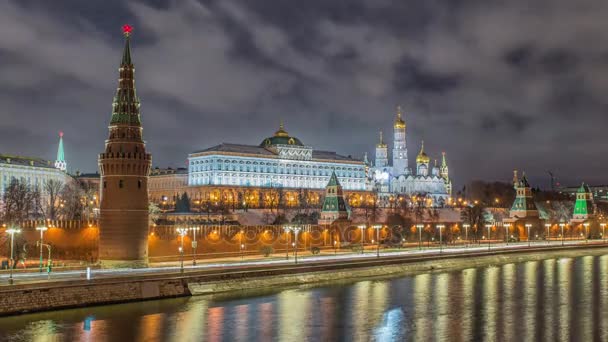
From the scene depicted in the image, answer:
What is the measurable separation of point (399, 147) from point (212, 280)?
467 feet

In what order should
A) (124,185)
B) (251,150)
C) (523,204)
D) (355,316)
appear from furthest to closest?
(251,150), (523,204), (124,185), (355,316)

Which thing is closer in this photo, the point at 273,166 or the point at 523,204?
the point at 523,204

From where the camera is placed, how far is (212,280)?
4472 cm

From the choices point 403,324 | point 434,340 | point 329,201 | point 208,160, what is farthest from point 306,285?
point 208,160

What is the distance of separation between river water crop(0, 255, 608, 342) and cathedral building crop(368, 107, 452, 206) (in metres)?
121

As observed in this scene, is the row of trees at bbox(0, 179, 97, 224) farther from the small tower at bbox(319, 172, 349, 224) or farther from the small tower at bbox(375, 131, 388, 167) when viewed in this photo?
the small tower at bbox(375, 131, 388, 167)

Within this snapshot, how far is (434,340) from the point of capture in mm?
32688

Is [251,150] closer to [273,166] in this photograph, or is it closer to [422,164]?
[273,166]

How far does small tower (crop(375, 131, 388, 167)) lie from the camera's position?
18900 cm

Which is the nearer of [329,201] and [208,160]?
[329,201]

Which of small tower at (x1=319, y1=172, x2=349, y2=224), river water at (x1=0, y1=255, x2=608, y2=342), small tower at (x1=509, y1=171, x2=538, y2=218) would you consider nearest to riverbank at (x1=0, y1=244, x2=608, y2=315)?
river water at (x1=0, y1=255, x2=608, y2=342)

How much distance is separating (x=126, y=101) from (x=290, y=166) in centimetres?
10820

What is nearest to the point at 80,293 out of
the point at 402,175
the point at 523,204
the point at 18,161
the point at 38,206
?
the point at 38,206

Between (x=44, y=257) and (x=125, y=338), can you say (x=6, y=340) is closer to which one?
(x=125, y=338)
